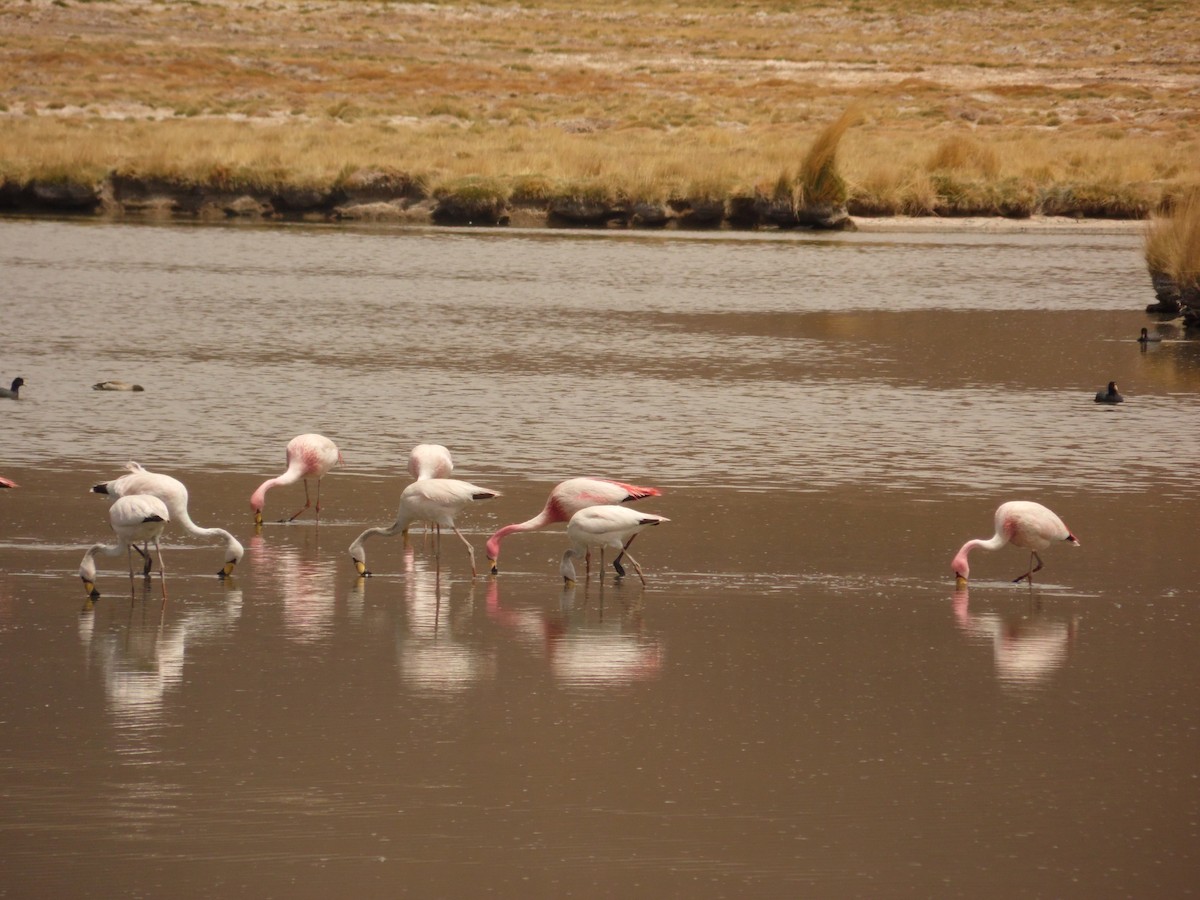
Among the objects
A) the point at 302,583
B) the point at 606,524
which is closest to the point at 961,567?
the point at 606,524

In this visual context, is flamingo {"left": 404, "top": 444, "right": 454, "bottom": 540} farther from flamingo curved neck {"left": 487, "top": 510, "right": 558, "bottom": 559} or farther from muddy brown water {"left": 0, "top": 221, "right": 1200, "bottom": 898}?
flamingo curved neck {"left": 487, "top": 510, "right": 558, "bottom": 559}

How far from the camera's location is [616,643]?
8.70 meters

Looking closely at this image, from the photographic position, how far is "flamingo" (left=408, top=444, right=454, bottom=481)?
10898mm

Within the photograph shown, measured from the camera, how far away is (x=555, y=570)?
33.9 ft

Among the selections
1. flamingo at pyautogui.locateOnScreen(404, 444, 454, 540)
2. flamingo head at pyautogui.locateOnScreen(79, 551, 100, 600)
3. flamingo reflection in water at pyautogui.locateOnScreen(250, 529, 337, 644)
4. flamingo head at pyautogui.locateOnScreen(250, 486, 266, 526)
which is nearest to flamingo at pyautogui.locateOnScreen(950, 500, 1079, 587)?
flamingo at pyautogui.locateOnScreen(404, 444, 454, 540)

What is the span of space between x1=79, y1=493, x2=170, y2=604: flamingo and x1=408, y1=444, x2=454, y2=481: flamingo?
1878 mm

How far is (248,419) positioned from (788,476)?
Answer: 4.55 m

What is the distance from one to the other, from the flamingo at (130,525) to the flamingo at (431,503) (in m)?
1.10

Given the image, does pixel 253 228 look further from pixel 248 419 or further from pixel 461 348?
pixel 248 419

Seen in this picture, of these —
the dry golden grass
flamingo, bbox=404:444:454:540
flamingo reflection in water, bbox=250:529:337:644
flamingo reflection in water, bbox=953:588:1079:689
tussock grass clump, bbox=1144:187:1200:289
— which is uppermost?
the dry golden grass

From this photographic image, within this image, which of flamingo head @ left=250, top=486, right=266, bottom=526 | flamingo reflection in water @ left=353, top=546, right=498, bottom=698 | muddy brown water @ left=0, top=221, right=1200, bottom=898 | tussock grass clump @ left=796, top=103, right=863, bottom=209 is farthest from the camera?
tussock grass clump @ left=796, top=103, right=863, bottom=209

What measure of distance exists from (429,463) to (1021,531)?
3365 millimetres

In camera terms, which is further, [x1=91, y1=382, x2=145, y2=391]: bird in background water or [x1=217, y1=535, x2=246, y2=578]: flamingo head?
[x1=91, y1=382, x2=145, y2=391]: bird in background water

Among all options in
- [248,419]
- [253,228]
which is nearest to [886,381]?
[248,419]
